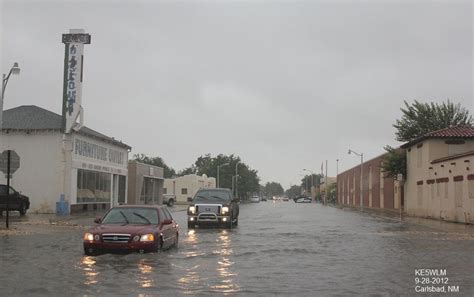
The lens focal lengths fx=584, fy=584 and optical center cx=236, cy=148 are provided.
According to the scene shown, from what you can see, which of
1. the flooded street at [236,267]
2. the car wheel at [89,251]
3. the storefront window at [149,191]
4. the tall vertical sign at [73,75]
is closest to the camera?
the flooded street at [236,267]

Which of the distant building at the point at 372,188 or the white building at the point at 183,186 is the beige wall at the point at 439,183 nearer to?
the distant building at the point at 372,188

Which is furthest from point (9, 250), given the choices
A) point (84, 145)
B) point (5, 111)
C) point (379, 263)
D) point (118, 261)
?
Answer: point (5, 111)

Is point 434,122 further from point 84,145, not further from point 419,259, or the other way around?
point 419,259

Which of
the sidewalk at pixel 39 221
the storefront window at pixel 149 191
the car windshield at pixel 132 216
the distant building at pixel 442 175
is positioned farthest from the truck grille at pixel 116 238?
the storefront window at pixel 149 191

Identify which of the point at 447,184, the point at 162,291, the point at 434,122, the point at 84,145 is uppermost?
the point at 434,122

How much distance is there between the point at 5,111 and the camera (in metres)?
44.2

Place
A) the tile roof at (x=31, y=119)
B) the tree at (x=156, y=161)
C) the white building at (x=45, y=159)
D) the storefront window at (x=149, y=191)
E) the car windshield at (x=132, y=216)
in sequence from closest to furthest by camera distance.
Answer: the car windshield at (x=132, y=216) < the white building at (x=45, y=159) < the tile roof at (x=31, y=119) < the storefront window at (x=149, y=191) < the tree at (x=156, y=161)

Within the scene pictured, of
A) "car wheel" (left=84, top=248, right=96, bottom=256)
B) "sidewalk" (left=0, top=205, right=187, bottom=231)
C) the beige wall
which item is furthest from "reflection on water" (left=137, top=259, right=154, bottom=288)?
the beige wall

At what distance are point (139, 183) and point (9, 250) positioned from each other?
154 ft

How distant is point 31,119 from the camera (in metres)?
41.8

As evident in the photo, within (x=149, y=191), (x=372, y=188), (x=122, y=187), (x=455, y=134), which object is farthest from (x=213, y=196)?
(x=372, y=188)

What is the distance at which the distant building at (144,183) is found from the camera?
62406 mm

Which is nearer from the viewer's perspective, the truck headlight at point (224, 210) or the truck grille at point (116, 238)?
the truck grille at point (116, 238)

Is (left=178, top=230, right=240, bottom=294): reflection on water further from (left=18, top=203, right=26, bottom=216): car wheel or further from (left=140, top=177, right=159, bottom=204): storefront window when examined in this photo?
(left=140, top=177, right=159, bottom=204): storefront window
